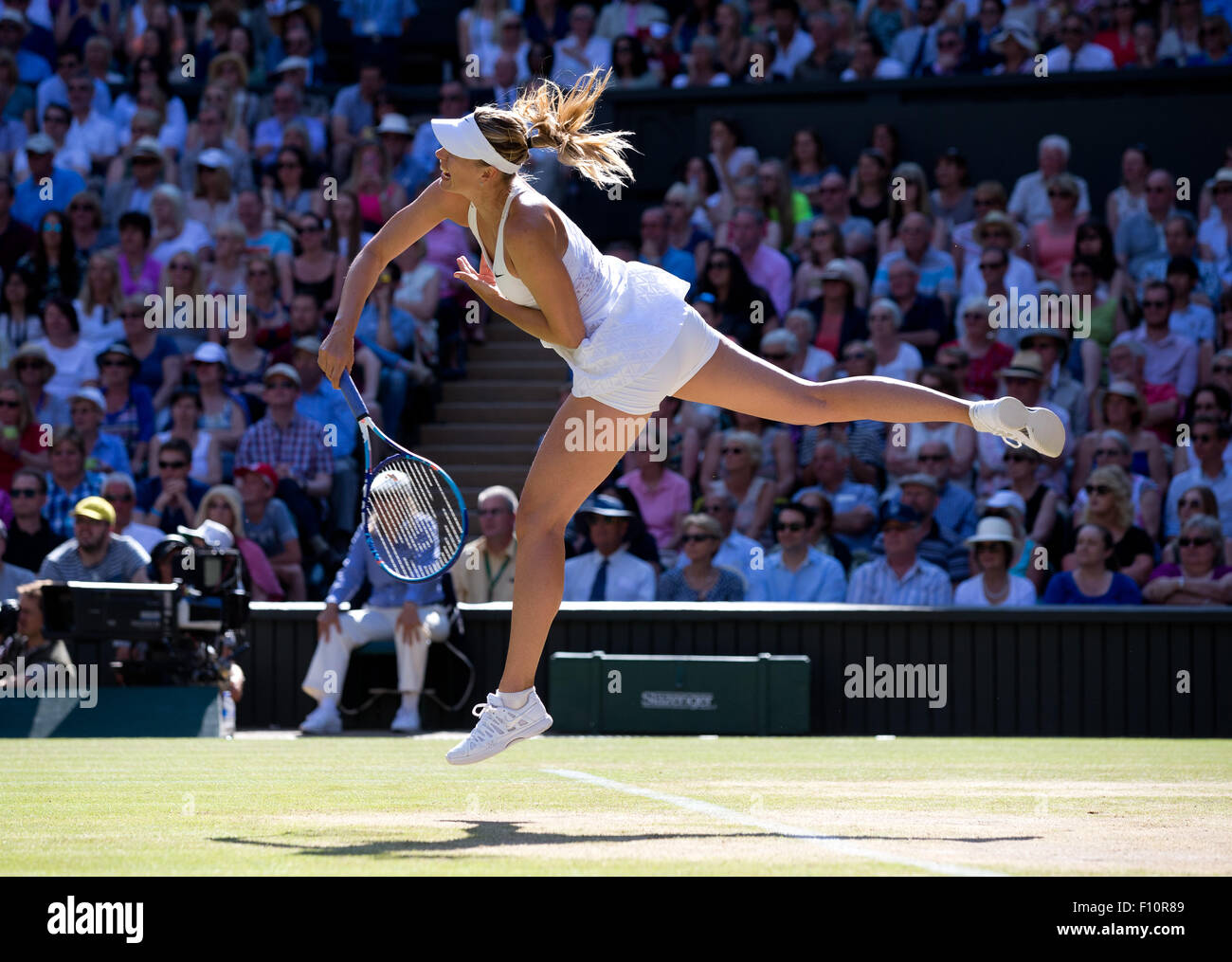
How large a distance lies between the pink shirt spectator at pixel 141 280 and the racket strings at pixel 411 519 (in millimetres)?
7733

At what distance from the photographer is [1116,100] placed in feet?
44.1

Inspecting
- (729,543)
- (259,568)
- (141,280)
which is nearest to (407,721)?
(259,568)

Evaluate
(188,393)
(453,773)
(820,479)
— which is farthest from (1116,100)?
(453,773)

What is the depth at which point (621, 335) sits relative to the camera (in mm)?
5109

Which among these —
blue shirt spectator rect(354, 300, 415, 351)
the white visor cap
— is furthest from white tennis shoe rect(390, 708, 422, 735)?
the white visor cap

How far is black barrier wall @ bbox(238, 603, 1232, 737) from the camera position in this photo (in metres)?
9.21

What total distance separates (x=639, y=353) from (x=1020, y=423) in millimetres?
1312

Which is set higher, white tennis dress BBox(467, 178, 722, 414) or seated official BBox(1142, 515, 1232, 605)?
white tennis dress BBox(467, 178, 722, 414)

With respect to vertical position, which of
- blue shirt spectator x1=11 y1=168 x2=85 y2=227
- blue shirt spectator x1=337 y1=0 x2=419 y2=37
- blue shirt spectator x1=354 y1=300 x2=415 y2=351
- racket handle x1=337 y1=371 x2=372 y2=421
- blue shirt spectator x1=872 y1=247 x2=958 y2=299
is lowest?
racket handle x1=337 y1=371 x2=372 y2=421

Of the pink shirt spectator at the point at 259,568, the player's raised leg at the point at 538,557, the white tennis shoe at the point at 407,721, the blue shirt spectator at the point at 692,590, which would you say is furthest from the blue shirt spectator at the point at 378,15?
the player's raised leg at the point at 538,557

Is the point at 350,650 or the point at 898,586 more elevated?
the point at 898,586

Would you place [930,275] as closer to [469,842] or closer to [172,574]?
[172,574]

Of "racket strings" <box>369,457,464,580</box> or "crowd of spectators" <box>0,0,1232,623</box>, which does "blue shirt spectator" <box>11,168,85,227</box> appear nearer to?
"crowd of spectators" <box>0,0,1232,623</box>
